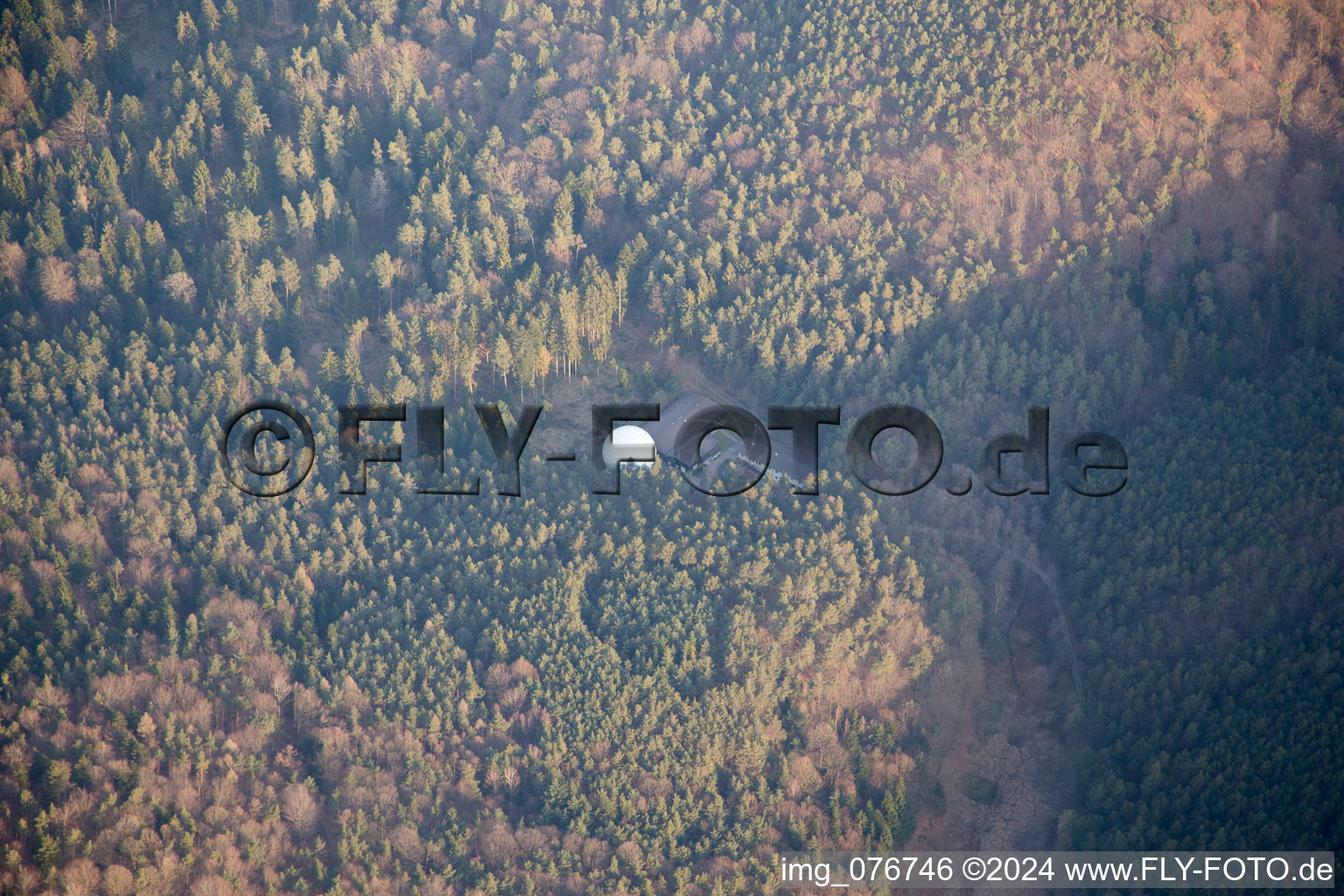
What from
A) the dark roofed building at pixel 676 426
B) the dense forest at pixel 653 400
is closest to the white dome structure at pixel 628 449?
the dark roofed building at pixel 676 426

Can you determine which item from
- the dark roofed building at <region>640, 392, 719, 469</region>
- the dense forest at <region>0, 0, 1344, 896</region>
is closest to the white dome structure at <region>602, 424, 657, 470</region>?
the dark roofed building at <region>640, 392, 719, 469</region>

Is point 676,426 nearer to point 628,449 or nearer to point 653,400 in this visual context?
point 653,400

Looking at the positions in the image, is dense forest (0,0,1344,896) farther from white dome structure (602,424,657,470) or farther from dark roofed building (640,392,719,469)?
white dome structure (602,424,657,470)

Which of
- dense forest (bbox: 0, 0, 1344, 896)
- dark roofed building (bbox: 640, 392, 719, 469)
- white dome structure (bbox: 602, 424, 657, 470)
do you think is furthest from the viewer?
dark roofed building (bbox: 640, 392, 719, 469)

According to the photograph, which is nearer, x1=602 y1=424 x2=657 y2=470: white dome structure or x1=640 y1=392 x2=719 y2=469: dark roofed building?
x1=602 y1=424 x2=657 y2=470: white dome structure

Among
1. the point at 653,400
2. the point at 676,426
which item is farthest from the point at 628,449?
the point at 653,400

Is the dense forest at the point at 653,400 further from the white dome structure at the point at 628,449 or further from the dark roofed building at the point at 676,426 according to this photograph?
the white dome structure at the point at 628,449
